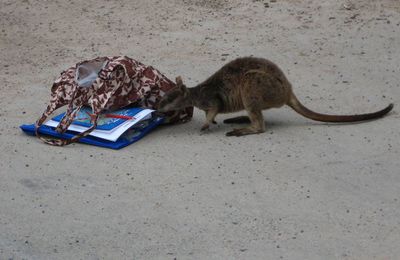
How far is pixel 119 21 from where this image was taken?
8.54m

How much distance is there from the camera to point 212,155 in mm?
5648

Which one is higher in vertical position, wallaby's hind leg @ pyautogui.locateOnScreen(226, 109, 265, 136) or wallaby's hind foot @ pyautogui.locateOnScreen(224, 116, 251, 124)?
wallaby's hind leg @ pyautogui.locateOnScreen(226, 109, 265, 136)

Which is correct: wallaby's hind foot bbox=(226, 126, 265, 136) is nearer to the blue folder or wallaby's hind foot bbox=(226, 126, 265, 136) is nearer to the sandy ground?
the sandy ground

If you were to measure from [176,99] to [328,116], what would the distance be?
3.95ft

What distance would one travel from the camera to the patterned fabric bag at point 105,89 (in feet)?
20.1

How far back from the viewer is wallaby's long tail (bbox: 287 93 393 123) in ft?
19.9

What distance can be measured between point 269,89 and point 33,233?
2291 mm

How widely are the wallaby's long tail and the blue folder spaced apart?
42.2 inches

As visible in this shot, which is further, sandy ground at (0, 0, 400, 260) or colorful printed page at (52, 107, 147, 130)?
colorful printed page at (52, 107, 147, 130)

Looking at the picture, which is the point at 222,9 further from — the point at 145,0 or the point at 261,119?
the point at 261,119

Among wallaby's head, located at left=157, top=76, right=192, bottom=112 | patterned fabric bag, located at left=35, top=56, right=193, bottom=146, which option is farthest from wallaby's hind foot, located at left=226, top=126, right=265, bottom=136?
patterned fabric bag, located at left=35, top=56, right=193, bottom=146

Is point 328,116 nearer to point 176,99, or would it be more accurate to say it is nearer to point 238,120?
point 238,120

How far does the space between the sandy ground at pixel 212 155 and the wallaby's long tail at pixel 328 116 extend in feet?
0.30

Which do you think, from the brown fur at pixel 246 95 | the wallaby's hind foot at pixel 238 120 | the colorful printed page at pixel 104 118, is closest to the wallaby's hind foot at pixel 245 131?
the brown fur at pixel 246 95
